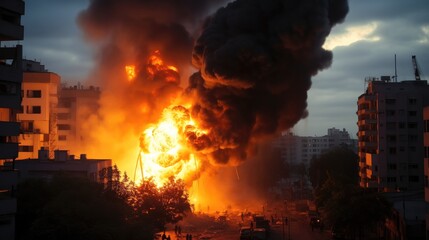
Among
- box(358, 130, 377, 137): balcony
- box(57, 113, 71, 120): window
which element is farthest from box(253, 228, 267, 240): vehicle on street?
box(57, 113, 71, 120): window

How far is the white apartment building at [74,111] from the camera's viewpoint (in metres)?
99.1

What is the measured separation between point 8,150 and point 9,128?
1287 millimetres

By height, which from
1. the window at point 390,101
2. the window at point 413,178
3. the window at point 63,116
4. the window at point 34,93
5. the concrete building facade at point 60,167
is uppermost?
the window at point 34,93

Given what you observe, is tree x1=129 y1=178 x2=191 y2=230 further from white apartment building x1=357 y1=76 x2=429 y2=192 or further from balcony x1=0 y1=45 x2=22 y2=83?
white apartment building x1=357 y1=76 x2=429 y2=192

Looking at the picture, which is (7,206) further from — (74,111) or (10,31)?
(74,111)

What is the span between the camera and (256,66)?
41.6 m

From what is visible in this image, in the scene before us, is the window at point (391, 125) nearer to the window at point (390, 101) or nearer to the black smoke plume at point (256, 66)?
the window at point (390, 101)

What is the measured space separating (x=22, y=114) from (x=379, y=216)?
56398 millimetres

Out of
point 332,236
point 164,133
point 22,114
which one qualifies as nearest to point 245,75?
point 164,133

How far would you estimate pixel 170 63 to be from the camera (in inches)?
1988

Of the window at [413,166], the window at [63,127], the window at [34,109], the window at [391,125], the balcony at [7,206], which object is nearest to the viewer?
the balcony at [7,206]

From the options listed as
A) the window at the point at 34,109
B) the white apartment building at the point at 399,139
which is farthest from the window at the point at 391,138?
the window at the point at 34,109

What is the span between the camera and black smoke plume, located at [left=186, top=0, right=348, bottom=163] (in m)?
40.5

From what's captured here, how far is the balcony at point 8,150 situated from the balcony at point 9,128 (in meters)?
0.61
